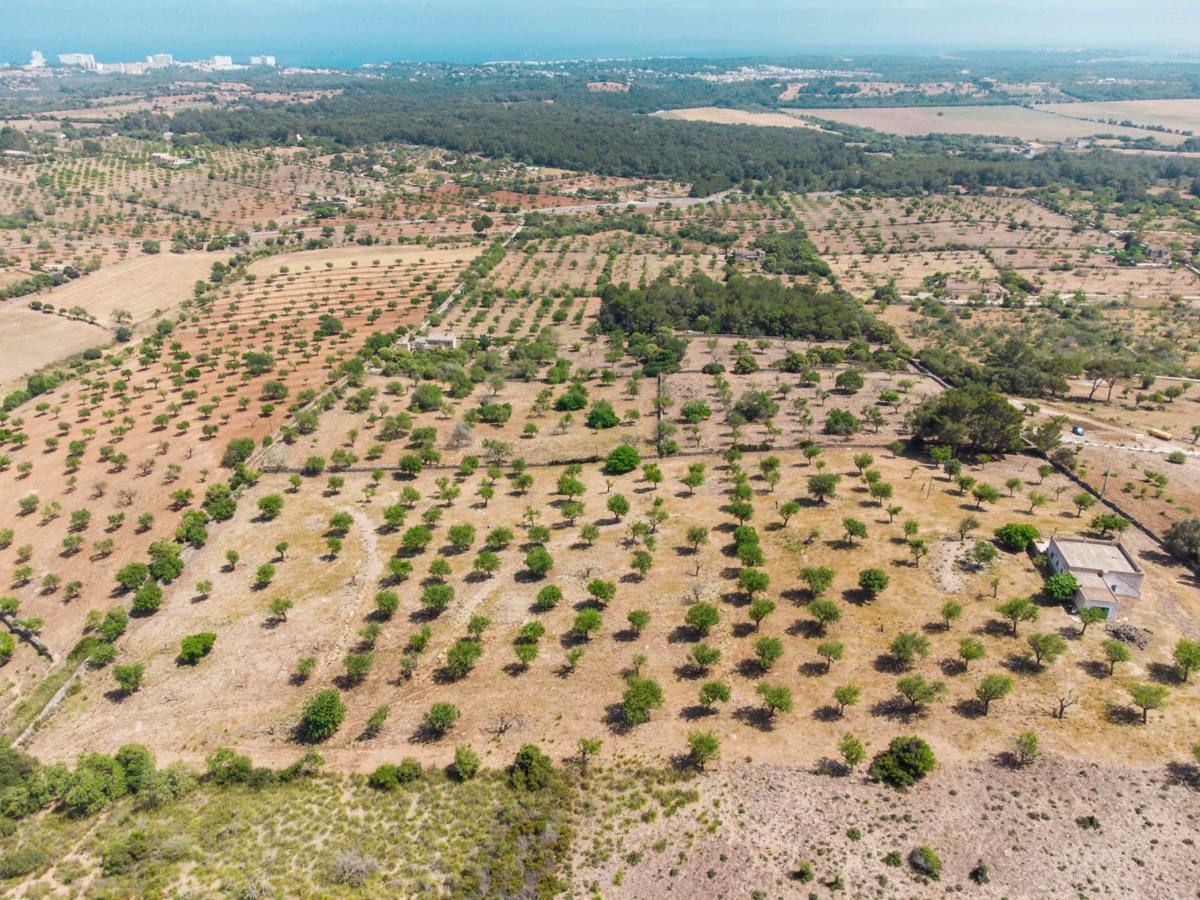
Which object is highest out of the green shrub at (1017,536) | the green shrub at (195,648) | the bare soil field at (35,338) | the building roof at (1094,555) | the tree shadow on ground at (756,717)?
the building roof at (1094,555)

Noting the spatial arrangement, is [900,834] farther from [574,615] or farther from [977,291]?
[977,291]

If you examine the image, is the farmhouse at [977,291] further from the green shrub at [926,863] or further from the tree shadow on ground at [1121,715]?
the green shrub at [926,863]

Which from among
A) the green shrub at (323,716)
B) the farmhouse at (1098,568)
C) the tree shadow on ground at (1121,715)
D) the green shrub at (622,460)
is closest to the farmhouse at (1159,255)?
the farmhouse at (1098,568)

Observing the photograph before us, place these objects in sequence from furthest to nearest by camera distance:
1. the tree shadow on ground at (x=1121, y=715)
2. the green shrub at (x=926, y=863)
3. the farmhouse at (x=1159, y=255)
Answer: the farmhouse at (x=1159, y=255), the tree shadow on ground at (x=1121, y=715), the green shrub at (x=926, y=863)

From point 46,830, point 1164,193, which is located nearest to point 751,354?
point 46,830

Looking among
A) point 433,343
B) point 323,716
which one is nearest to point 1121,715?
point 323,716

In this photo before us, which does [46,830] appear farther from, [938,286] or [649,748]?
[938,286]

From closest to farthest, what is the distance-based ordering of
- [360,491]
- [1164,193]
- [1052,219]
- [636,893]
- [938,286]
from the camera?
[636,893] → [360,491] → [938,286] → [1052,219] → [1164,193]
